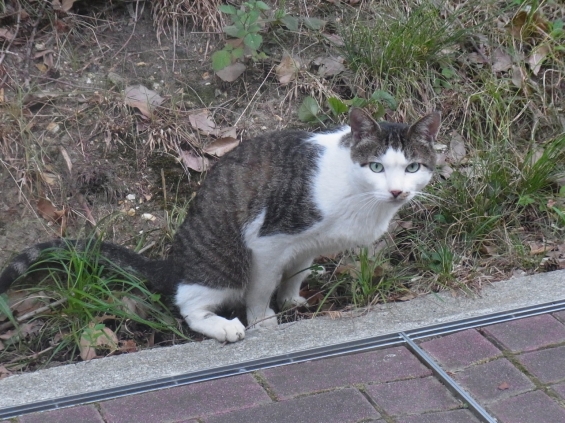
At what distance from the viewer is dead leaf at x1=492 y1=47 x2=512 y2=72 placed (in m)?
4.68

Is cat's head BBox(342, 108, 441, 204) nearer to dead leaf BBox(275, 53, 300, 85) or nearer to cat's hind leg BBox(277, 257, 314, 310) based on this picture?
cat's hind leg BBox(277, 257, 314, 310)

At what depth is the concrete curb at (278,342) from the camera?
284cm

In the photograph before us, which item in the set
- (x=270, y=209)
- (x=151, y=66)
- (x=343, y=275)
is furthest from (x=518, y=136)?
(x=151, y=66)

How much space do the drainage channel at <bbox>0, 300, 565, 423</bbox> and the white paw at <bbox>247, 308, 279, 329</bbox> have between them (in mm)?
397

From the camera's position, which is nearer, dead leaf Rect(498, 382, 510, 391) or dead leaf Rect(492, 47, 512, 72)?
dead leaf Rect(498, 382, 510, 391)

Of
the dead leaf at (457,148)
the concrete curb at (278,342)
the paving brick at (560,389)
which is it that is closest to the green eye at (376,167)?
the concrete curb at (278,342)

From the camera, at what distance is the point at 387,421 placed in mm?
2617

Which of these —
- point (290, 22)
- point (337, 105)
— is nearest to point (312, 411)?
point (337, 105)

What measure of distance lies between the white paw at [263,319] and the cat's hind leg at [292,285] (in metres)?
0.14

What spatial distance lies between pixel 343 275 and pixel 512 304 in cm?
82

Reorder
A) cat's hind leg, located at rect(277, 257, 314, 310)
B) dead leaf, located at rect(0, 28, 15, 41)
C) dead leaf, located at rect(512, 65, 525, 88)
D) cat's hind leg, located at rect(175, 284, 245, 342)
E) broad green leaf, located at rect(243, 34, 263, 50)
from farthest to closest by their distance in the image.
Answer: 1. dead leaf, located at rect(512, 65, 525, 88)
2. dead leaf, located at rect(0, 28, 15, 41)
3. broad green leaf, located at rect(243, 34, 263, 50)
4. cat's hind leg, located at rect(277, 257, 314, 310)
5. cat's hind leg, located at rect(175, 284, 245, 342)

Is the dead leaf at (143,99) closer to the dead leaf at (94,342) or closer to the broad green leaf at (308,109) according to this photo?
the broad green leaf at (308,109)

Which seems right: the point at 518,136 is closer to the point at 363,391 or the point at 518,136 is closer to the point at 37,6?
the point at 363,391

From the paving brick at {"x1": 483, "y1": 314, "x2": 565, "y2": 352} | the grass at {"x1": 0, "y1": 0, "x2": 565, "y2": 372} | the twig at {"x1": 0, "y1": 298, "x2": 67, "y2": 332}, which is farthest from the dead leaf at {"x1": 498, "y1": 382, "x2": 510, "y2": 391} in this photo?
the twig at {"x1": 0, "y1": 298, "x2": 67, "y2": 332}
